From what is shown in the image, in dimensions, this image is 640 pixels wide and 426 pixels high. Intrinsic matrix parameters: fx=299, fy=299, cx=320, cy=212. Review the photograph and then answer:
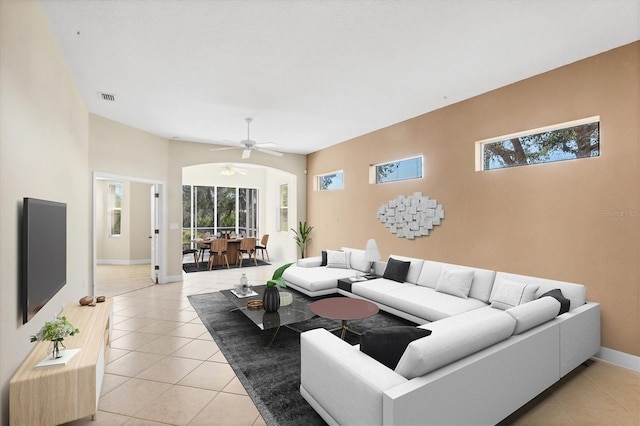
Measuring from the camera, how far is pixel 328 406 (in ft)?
6.46

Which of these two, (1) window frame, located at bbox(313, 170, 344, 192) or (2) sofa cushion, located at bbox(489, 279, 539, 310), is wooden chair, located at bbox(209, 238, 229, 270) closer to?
(1) window frame, located at bbox(313, 170, 344, 192)

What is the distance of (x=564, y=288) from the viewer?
310cm

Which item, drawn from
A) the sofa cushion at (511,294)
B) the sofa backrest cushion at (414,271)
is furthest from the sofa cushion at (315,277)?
the sofa cushion at (511,294)

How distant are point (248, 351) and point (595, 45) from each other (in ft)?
15.4

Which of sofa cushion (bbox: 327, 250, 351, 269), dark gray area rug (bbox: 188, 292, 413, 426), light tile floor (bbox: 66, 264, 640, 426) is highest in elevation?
sofa cushion (bbox: 327, 250, 351, 269)

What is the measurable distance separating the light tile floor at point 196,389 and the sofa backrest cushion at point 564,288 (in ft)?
2.11

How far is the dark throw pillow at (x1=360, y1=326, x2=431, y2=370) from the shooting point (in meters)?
1.89

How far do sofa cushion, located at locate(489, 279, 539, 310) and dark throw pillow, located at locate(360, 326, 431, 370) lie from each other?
1814 millimetres

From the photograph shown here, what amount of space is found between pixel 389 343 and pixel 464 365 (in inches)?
17.5

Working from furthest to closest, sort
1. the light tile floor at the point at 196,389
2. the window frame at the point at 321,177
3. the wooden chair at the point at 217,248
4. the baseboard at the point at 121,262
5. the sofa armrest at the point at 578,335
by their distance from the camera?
1. the baseboard at the point at 121,262
2. the wooden chair at the point at 217,248
3. the window frame at the point at 321,177
4. the sofa armrest at the point at 578,335
5. the light tile floor at the point at 196,389

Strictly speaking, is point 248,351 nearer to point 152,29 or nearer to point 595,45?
point 152,29

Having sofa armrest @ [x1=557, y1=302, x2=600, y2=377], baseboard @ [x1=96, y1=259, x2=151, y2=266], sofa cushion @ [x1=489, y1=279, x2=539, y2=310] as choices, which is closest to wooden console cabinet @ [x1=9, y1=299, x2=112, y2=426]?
sofa armrest @ [x1=557, y1=302, x2=600, y2=377]

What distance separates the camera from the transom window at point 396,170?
5.25 meters

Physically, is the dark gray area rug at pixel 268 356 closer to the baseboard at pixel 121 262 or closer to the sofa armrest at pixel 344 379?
the sofa armrest at pixel 344 379
